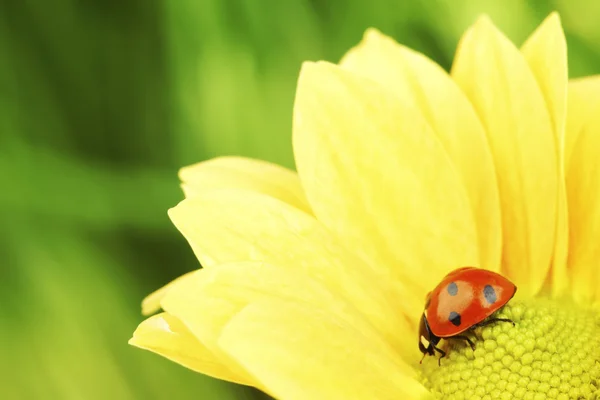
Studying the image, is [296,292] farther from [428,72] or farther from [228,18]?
[228,18]

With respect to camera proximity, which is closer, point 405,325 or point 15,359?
point 405,325

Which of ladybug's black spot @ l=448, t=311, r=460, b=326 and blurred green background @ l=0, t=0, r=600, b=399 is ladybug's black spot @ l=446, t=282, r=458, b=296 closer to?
ladybug's black spot @ l=448, t=311, r=460, b=326

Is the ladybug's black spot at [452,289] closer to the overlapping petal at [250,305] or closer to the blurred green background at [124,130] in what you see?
the overlapping petal at [250,305]

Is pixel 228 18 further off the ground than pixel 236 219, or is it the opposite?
pixel 228 18

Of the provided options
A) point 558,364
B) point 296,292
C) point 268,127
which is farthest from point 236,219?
point 268,127

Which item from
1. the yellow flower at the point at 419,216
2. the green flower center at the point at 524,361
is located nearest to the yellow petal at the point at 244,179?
the yellow flower at the point at 419,216

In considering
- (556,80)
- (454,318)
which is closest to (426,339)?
(454,318)
